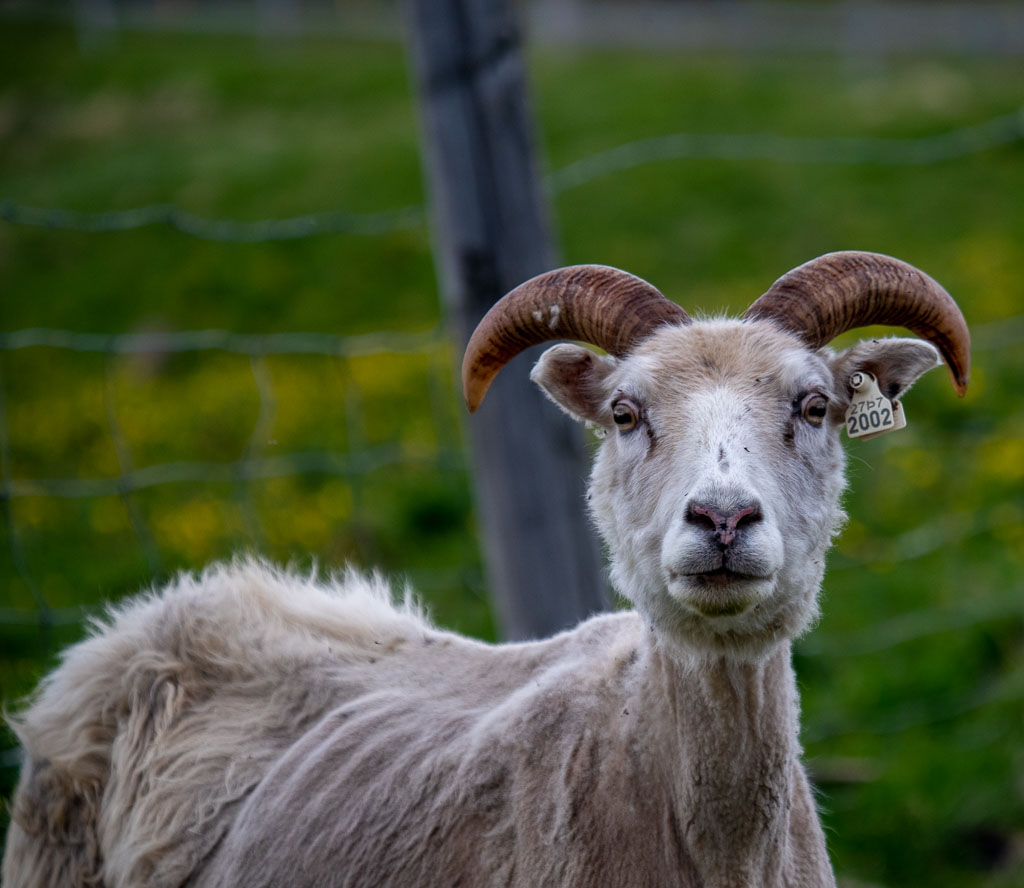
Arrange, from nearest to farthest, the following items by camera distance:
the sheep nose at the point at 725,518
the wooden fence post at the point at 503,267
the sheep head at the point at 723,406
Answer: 1. the sheep nose at the point at 725,518
2. the sheep head at the point at 723,406
3. the wooden fence post at the point at 503,267

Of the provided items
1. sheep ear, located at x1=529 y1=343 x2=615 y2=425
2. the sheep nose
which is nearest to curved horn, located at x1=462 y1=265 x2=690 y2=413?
sheep ear, located at x1=529 y1=343 x2=615 y2=425

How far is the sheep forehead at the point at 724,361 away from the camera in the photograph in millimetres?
2996

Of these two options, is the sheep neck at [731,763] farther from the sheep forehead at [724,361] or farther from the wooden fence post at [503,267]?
the wooden fence post at [503,267]

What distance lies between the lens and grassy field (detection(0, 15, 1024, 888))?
5.61m

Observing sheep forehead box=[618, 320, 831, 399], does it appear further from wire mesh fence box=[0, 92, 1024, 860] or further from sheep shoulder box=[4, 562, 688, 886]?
wire mesh fence box=[0, 92, 1024, 860]

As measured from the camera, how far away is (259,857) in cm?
331

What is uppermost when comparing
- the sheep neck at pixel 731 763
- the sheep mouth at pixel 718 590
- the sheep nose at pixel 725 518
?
the sheep nose at pixel 725 518

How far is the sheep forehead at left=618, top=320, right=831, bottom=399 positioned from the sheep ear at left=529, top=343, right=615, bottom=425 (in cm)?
21

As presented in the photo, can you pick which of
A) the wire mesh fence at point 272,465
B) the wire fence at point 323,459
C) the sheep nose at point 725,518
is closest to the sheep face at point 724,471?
the sheep nose at point 725,518

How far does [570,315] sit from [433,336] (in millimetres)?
2541

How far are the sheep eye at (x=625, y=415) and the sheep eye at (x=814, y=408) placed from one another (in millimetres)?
433

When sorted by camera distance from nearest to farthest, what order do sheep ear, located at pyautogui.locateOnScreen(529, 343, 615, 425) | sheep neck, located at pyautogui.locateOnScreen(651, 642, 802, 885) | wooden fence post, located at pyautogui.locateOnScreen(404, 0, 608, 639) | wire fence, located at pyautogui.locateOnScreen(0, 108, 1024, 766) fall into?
1. sheep neck, located at pyautogui.locateOnScreen(651, 642, 802, 885)
2. sheep ear, located at pyautogui.locateOnScreen(529, 343, 615, 425)
3. wooden fence post, located at pyautogui.locateOnScreen(404, 0, 608, 639)
4. wire fence, located at pyautogui.locateOnScreen(0, 108, 1024, 766)

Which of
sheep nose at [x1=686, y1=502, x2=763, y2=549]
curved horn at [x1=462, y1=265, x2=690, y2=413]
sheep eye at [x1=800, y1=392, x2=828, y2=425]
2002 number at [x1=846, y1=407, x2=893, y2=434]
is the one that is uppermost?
curved horn at [x1=462, y1=265, x2=690, y2=413]

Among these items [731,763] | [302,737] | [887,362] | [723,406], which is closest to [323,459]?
[302,737]
